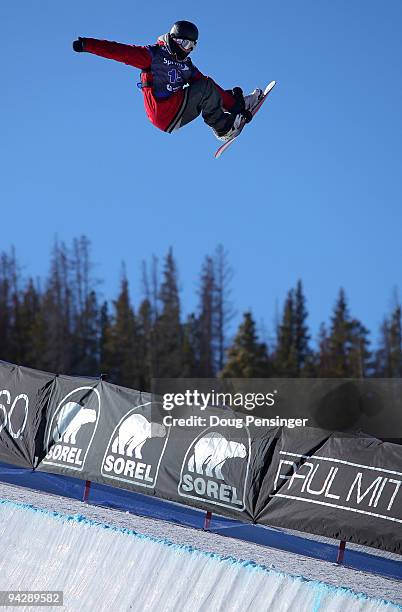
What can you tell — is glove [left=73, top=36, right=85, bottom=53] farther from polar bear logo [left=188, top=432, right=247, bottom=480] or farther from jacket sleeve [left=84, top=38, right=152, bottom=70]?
polar bear logo [left=188, top=432, right=247, bottom=480]

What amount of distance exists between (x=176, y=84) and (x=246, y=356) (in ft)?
180

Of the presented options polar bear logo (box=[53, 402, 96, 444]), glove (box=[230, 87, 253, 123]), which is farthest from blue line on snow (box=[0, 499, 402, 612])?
glove (box=[230, 87, 253, 123])

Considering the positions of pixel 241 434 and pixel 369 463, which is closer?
pixel 369 463

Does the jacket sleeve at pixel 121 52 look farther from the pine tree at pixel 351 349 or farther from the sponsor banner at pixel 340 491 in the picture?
the pine tree at pixel 351 349

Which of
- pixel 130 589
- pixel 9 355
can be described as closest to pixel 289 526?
pixel 130 589

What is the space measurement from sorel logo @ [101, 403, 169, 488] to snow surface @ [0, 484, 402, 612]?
1.47 metres

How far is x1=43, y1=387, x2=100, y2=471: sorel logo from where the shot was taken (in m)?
13.7

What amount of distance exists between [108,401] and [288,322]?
7228cm

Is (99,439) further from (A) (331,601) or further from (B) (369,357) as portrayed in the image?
(B) (369,357)

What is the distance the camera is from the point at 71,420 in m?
14.1

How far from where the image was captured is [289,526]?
11461 millimetres

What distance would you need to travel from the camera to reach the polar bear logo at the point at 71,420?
13.9 metres

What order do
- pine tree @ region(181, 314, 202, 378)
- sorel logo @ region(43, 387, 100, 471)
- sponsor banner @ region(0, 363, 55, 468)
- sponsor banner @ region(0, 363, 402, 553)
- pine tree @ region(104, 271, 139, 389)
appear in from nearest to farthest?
sponsor banner @ region(0, 363, 402, 553) < sorel logo @ region(43, 387, 100, 471) < sponsor banner @ region(0, 363, 55, 468) < pine tree @ region(104, 271, 139, 389) < pine tree @ region(181, 314, 202, 378)

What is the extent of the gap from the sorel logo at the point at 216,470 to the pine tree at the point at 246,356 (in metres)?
50.9
